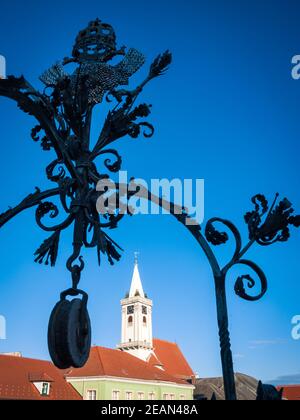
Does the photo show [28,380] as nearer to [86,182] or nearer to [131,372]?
[131,372]

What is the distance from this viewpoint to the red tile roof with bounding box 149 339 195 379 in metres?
90.0

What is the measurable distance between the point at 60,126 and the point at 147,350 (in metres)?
85.7

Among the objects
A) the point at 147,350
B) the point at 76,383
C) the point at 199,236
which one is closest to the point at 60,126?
the point at 199,236

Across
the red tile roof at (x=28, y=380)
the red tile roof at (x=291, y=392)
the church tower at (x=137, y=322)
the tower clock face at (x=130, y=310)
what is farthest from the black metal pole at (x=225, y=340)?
the tower clock face at (x=130, y=310)

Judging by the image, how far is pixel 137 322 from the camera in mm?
87312

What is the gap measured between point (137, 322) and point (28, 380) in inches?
1842

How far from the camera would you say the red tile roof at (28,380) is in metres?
39.4

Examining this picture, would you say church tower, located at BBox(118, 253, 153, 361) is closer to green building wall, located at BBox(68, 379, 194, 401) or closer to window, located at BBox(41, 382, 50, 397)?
green building wall, located at BBox(68, 379, 194, 401)

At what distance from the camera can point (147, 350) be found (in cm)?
8488

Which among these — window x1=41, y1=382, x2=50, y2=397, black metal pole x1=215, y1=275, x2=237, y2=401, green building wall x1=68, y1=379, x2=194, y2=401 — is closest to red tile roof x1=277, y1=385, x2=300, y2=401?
green building wall x1=68, y1=379, x2=194, y2=401

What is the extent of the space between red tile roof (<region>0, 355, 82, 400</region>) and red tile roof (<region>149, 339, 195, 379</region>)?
46.1 m

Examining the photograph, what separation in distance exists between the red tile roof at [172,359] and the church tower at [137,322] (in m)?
6.89

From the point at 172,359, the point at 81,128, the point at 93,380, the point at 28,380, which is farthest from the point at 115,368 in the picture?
the point at 81,128

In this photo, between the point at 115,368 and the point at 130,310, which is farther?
the point at 130,310
